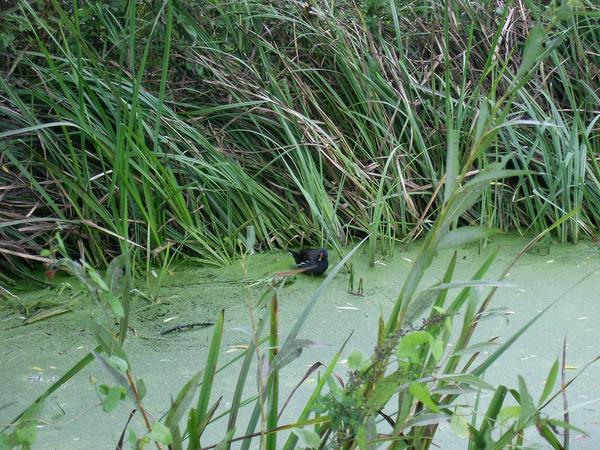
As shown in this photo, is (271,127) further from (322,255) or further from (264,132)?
(322,255)

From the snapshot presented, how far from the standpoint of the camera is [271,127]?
3.07m

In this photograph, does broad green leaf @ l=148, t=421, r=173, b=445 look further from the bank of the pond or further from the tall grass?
the tall grass

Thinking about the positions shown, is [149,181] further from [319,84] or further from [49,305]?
[319,84]

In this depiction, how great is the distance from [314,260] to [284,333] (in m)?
0.42

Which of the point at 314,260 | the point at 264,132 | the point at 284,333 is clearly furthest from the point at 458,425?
the point at 264,132

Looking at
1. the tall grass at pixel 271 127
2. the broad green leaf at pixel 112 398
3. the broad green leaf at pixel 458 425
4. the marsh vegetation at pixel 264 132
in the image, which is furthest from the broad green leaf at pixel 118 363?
the tall grass at pixel 271 127

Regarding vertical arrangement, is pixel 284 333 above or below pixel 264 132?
below

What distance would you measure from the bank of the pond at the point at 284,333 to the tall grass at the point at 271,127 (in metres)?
0.16

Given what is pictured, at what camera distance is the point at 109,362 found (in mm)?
1021

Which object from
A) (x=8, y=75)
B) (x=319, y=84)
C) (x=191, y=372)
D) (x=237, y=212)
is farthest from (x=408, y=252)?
(x=8, y=75)

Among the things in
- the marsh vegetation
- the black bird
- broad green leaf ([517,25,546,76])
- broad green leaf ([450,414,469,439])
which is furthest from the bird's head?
broad green leaf ([517,25,546,76])

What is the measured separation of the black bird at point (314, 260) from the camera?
254 centimetres

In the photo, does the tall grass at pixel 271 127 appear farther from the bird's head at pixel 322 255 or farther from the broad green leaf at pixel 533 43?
the broad green leaf at pixel 533 43

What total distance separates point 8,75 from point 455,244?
2069 millimetres
